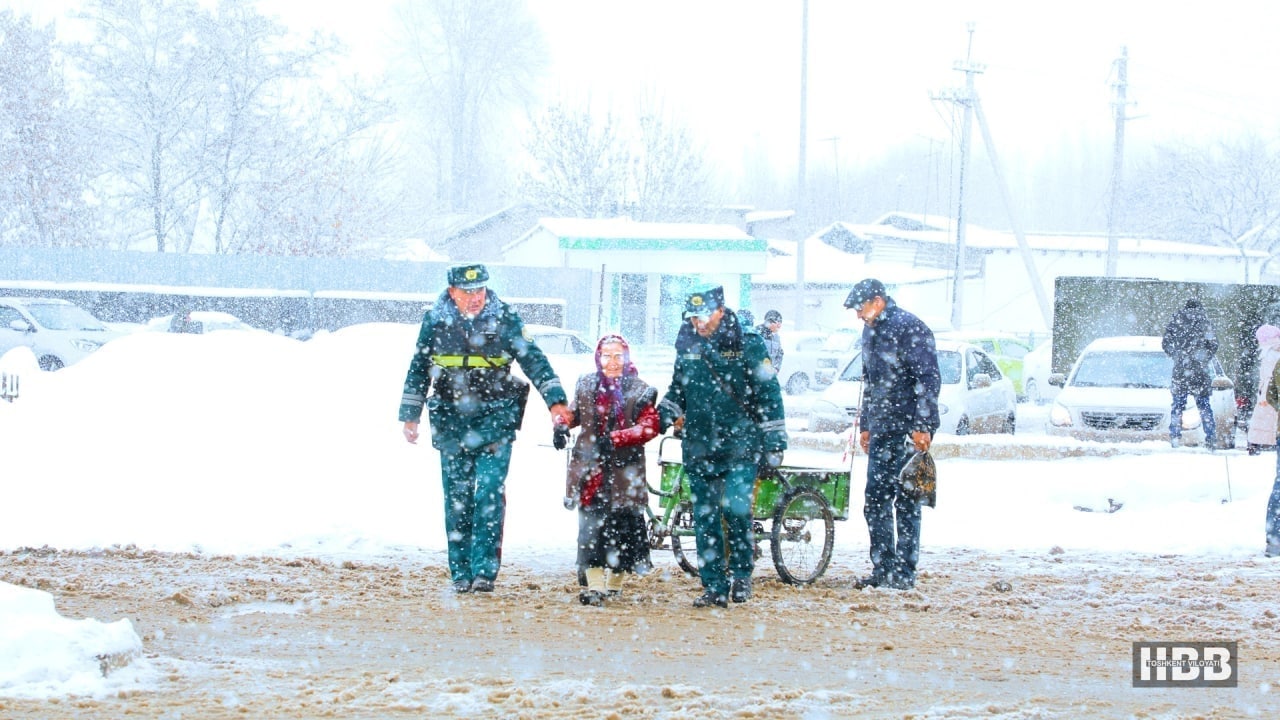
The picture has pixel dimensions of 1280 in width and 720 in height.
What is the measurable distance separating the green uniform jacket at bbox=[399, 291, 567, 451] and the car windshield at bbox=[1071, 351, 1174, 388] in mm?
11566

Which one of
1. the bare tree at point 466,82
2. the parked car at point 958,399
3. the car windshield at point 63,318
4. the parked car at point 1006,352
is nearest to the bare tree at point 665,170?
the bare tree at point 466,82

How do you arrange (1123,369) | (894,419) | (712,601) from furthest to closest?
(1123,369)
(894,419)
(712,601)

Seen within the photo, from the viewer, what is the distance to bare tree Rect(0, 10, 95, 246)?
136 ft

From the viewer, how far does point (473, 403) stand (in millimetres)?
7414

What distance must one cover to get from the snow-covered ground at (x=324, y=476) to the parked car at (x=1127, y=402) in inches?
92.8

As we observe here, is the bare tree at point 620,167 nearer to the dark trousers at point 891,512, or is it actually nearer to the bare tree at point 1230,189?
the bare tree at point 1230,189

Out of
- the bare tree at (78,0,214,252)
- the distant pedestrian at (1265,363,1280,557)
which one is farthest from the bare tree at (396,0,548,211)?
the distant pedestrian at (1265,363,1280,557)

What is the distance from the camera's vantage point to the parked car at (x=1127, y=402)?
16453 mm

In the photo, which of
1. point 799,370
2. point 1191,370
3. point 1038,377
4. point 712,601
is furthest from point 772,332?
point 799,370

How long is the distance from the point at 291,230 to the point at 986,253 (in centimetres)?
2930

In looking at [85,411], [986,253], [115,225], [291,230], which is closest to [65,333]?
[85,411]

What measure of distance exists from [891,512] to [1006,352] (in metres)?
24.8

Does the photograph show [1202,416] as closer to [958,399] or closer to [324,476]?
[958,399]

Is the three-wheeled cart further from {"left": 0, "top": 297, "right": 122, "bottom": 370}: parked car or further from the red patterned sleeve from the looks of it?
{"left": 0, "top": 297, "right": 122, "bottom": 370}: parked car
